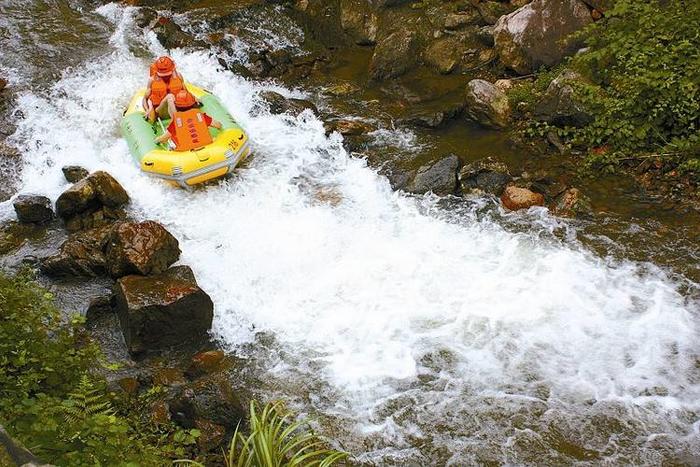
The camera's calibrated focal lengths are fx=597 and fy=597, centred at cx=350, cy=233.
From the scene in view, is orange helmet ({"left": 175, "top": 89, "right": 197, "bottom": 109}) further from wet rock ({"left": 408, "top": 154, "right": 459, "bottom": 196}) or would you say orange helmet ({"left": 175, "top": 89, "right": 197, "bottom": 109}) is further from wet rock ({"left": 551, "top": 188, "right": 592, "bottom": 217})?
wet rock ({"left": 551, "top": 188, "right": 592, "bottom": 217})

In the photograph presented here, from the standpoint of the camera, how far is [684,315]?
5.35 metres

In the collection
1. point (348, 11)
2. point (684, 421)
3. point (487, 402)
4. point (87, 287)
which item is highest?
point (348, 11)

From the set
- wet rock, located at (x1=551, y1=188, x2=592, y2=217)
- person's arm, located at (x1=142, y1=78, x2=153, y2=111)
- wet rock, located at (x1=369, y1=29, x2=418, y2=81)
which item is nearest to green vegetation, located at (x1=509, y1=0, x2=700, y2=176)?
wet rock, located at (x1=551, y1=188, x2=592, y2=217)

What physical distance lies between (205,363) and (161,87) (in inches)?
170

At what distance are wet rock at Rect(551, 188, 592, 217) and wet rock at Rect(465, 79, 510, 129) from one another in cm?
157

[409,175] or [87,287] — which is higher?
[409,175]

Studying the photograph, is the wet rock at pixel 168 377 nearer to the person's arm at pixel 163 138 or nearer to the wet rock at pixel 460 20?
the person's arm at pixel 163 138

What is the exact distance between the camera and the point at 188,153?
7.28 metres

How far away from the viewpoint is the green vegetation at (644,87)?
6457mm

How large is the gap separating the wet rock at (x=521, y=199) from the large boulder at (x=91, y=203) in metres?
4.50

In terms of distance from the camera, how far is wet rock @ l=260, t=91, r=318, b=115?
8.70 meters

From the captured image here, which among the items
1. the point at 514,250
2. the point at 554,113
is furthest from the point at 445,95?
the point at 514,250

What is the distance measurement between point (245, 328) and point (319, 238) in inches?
57.6

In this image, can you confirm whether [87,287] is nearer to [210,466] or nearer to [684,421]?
[210,466]
